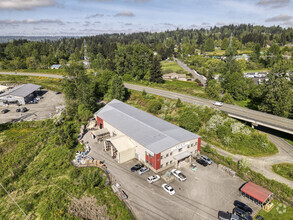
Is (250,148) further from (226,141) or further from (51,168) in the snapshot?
(51,168)

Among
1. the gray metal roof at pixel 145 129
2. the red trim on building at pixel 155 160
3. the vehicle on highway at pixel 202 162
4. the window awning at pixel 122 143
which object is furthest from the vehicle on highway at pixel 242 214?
the window awning at pixel 122 143

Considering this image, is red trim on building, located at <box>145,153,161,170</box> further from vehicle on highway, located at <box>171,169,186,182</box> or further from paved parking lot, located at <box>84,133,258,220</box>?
vehicle on highway, located at <box>171,169,186,182</box>

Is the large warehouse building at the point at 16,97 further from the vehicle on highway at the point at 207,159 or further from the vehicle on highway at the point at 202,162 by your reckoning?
the vehicle on highway at the point at 207,159

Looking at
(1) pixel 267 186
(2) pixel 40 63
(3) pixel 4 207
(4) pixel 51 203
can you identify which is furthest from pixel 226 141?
(2) pixel 40 63

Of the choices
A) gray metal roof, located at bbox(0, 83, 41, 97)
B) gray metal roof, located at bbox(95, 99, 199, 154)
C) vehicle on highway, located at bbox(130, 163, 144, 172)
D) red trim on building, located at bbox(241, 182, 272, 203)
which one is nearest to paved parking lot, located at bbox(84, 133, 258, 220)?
vehicle on highway, located at bbox(130, 163, 144, 172)

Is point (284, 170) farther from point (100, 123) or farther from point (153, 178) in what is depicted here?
point (100, 123)

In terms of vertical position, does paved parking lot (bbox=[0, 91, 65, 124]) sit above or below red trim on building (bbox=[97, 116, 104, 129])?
below

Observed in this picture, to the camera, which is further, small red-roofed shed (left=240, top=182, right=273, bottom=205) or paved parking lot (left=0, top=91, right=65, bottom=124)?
paved parking lot (left=0, top=91, right=65, bottom=124)
